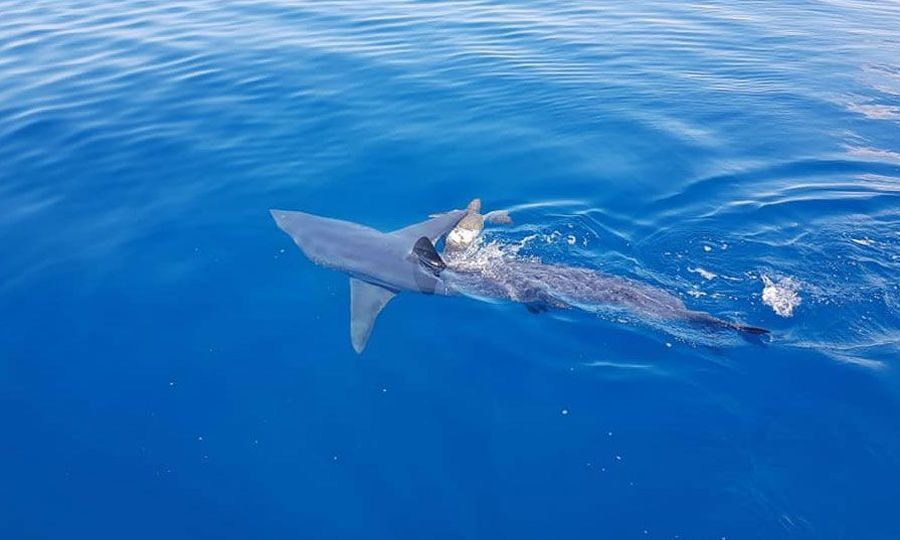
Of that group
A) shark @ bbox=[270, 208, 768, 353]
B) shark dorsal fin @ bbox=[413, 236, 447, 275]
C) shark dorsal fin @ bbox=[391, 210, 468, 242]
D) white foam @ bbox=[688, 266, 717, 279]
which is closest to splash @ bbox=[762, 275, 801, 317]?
white foam @ bbox=[688, 266, 717, 279]

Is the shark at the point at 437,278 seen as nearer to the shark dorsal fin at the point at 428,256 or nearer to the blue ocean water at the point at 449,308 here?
the shark dorsal fin at the point at 428,256

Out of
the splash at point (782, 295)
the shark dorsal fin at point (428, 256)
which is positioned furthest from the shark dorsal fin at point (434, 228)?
the splash at point (782, 295)

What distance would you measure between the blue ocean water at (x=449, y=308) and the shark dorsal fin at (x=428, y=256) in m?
0.49

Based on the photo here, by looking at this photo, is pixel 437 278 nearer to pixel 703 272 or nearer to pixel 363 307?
pixel 363 307

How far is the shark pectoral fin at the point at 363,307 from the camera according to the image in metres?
9.91

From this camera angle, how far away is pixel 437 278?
1061 cm

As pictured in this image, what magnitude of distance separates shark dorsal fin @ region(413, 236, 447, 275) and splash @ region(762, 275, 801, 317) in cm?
476

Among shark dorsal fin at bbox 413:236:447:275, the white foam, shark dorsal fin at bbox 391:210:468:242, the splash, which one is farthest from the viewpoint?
shark dorsal fin at bbox 391:210:468:242

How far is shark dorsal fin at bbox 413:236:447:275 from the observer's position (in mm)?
10344

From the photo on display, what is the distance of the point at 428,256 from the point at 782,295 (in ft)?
16.9

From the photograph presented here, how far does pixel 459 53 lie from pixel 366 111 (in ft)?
16.5

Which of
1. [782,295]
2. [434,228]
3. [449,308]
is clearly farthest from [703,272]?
[434,228]

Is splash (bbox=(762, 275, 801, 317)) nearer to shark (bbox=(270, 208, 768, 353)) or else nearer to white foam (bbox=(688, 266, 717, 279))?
white foam (bbox=(688, 266, 717, 279))

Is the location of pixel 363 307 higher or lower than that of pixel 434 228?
lower
